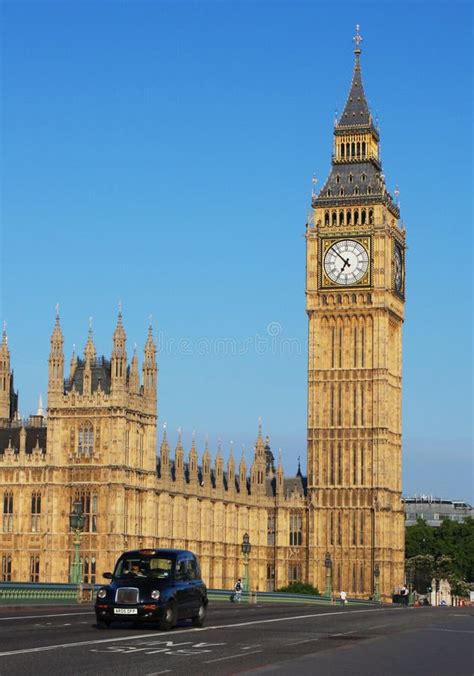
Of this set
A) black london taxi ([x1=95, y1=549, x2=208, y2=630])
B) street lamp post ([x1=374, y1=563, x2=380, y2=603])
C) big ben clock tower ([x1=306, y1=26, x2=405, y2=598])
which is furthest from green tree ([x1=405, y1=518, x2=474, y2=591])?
black london taxi ([x1=95, y1=549, x2=208, y2=630])

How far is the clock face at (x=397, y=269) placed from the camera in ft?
398

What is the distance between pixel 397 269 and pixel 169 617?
297 ft

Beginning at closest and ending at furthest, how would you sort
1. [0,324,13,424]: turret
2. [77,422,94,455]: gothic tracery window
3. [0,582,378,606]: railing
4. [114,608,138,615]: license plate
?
[114,608,138,615]: license plate → [0,582,378,606]: railing → [77,422,94,455]: gothic tracery window → [0,324,13,424]: turret

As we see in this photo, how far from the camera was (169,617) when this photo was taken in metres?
34.2

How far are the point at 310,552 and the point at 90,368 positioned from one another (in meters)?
33.6

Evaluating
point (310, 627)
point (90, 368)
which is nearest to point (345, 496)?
point (90, 368)

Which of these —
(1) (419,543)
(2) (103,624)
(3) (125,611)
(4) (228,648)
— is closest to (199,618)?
(2) (103,624)

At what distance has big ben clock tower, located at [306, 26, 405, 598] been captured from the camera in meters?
117

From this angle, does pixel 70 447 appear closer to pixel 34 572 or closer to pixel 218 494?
pixel 34 572

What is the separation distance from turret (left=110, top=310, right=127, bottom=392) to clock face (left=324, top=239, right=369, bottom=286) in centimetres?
3154

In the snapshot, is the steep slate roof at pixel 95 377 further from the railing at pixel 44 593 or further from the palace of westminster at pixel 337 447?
the railing at pixel 44 593

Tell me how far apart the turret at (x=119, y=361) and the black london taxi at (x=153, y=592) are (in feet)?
178

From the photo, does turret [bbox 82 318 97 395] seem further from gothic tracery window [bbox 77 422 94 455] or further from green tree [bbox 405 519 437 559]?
green tree [bbox 405 519 437 559]

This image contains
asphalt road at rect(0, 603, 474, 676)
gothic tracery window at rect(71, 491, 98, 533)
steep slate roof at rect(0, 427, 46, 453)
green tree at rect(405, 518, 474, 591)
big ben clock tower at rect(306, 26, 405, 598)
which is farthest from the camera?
green tree at rect(405, 518, 474, 591)
